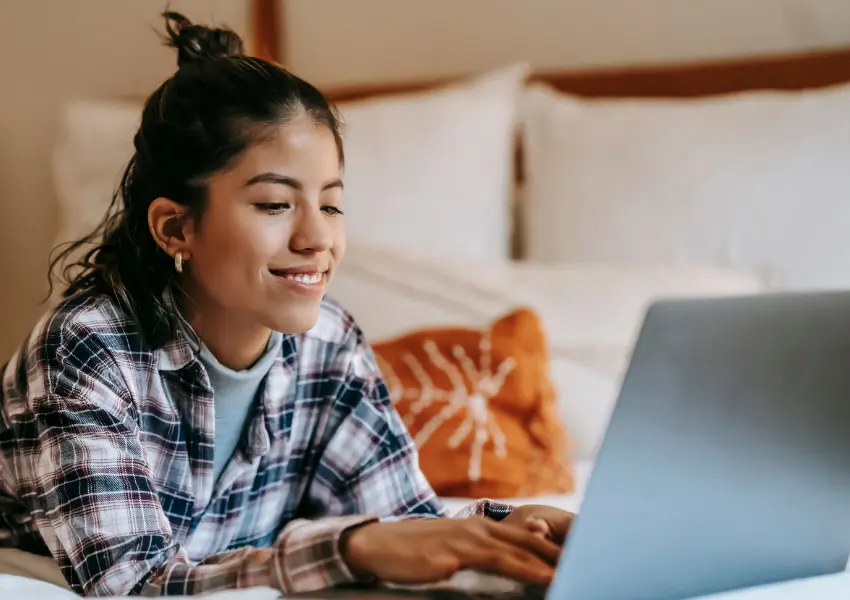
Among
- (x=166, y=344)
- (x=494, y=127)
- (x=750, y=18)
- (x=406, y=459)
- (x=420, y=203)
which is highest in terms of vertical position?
(x=750, y=18)

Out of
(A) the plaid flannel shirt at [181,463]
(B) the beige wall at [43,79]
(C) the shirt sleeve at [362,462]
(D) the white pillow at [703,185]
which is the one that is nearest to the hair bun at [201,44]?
(A) the plaid flannel shirt at [181,463]

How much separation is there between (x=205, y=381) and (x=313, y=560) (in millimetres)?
345

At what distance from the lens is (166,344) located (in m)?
1.03

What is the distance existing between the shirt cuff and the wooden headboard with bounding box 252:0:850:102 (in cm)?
120

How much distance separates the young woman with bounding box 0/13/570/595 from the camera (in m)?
0.83

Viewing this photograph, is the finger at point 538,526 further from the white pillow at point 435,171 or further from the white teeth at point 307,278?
the white pillow at point 435,171

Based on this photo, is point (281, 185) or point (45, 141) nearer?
point (281, 185)

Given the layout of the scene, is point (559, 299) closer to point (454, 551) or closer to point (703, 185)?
point (703, 185)

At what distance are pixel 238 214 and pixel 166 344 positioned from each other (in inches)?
7.3

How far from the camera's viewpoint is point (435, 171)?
180 centimetres

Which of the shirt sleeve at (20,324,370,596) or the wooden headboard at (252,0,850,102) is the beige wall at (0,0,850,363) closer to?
the wooden headboard at (252,0,850,102)

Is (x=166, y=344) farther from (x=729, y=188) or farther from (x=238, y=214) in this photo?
(x=729, y=188)

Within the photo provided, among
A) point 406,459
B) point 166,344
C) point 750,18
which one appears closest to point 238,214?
point 166,344

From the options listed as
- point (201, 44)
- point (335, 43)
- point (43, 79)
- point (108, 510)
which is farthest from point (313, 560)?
point (43, 79)
